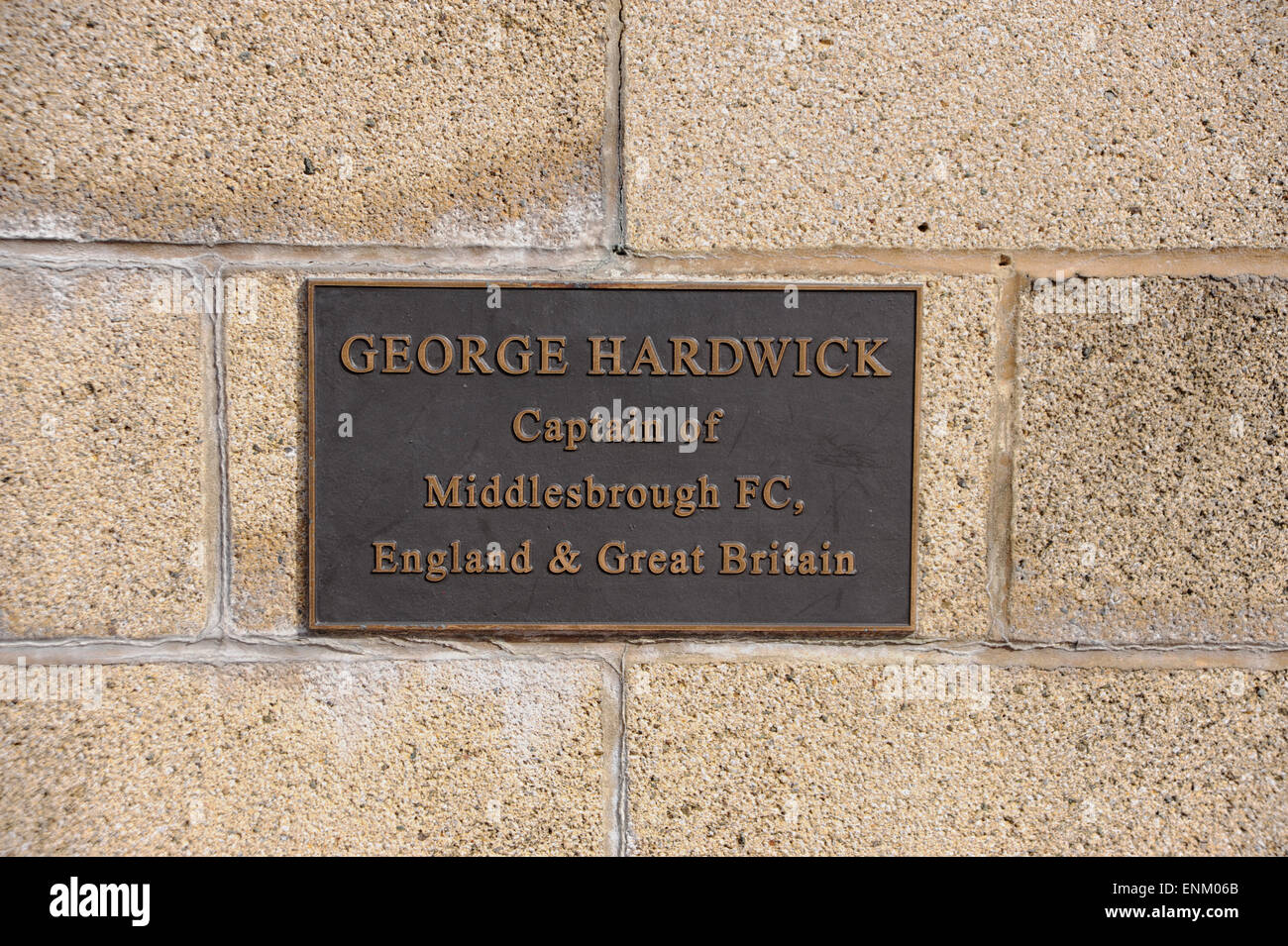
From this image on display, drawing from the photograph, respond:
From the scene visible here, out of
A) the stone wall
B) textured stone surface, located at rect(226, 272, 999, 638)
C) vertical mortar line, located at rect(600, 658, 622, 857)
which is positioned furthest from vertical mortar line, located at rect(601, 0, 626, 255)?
vertical mortar line, located at rect(600, 658, 622, 857)

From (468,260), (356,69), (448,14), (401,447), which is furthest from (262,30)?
(401,447)

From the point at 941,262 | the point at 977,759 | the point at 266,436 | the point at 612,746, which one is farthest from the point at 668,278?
the point at 977,759

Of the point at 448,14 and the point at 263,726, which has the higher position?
the point at 448,14

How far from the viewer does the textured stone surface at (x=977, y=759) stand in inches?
86.8

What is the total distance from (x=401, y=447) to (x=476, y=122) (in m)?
0.97

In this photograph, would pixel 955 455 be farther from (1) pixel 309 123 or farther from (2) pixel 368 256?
(1) pixel 309 123

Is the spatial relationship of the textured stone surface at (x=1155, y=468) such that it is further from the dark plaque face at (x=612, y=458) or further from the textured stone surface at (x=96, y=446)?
the textured stone surface at (x=96, y=446)

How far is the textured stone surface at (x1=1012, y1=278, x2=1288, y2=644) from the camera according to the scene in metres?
2.17

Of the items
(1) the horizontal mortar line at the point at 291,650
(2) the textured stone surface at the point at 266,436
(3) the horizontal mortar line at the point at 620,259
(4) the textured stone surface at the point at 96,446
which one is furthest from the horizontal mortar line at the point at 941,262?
(4) the textured stone surface at the point at 96,446

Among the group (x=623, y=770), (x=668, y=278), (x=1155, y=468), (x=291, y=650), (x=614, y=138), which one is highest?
(x=614, y=138)

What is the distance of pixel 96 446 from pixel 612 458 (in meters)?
1.50

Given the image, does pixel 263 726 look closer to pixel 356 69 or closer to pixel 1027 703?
pixel 356 69

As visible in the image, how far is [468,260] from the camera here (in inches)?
85.3

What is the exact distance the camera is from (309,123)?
2146 millimetres
